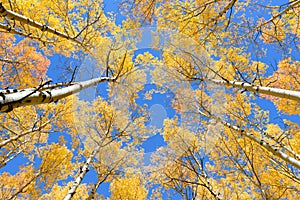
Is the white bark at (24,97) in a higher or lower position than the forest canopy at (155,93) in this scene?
lower

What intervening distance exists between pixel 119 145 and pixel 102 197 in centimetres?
306

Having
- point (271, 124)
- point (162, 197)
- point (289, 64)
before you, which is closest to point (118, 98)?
point (162, 197)

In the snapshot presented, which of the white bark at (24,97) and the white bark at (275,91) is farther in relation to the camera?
the white bark at (275,91)

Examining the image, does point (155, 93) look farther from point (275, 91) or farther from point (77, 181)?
point (275, 91)

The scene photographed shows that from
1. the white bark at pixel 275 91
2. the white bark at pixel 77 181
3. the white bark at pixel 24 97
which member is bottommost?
the white bark at pixel 24 97

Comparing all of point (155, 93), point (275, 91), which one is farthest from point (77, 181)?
point (275, 91)

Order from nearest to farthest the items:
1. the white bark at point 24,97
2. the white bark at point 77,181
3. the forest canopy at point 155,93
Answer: the white bark at point 24,97
the white bark at point 77,181
the forest canopy at point 155,93

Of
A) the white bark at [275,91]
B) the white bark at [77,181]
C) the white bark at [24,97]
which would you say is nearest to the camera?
the white bark at [24,97]

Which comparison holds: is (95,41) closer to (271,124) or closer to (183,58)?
(183,58)

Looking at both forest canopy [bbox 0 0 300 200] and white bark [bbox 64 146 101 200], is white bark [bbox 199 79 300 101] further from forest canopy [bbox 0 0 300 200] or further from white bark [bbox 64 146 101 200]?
white bark [bbox 64 146 101 200]

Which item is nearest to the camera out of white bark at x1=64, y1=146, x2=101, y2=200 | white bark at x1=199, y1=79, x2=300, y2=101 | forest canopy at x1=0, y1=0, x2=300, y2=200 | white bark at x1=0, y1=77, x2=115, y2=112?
white bark at x1=0, y1=77, x2=115, y2=112

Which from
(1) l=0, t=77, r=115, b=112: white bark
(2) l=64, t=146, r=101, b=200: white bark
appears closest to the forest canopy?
(2) l=64, t=146, r=101, b=200: white bark

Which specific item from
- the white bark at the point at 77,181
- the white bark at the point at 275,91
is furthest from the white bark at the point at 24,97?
the white bark at the point at 275,91

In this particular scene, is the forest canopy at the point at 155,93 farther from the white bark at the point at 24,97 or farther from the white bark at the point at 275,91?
the white bark at the point at 24,97
